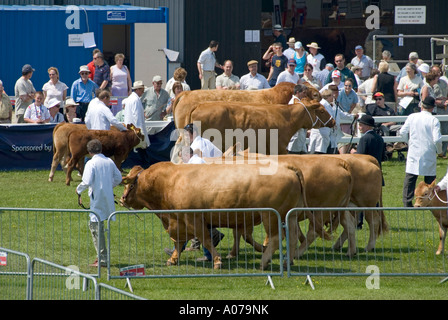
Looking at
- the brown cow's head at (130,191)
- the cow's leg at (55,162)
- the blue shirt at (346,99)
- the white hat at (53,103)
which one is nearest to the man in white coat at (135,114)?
the cow's leg at (55,162)

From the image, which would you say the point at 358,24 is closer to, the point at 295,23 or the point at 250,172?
the point at 295,23

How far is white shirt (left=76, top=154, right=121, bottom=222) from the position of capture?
11.7 metres

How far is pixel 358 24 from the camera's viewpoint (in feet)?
101

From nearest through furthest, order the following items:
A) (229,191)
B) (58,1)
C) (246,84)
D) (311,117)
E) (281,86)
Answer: (229,191) < (311,117) < (281,86) < (246,84) < (58,1)

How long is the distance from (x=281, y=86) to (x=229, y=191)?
211 inches

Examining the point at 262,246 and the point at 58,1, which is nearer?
the point at 262,246

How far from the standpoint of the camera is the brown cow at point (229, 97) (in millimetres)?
16391

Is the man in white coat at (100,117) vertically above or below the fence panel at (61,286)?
above

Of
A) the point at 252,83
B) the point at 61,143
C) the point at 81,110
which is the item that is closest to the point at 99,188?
the point at 61,143

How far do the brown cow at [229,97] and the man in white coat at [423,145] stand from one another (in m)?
2.45

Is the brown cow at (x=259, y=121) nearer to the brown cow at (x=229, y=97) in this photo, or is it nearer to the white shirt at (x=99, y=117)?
the brown cow at (x=229, y=97)

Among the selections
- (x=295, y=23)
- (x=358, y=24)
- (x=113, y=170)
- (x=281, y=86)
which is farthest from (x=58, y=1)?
(x=113, y=170)

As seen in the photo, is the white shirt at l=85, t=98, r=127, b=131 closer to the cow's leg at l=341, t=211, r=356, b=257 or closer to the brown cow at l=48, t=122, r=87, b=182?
the brown cow at l=48, t=122, r=87, b=182

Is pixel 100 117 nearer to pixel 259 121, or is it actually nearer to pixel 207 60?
pixel 259 121
